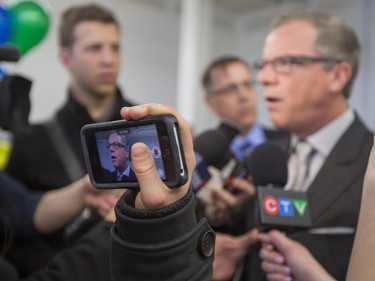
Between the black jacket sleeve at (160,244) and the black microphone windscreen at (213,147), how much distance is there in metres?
0.58

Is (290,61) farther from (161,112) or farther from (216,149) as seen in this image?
(161,112)

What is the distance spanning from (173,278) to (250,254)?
0.52 m

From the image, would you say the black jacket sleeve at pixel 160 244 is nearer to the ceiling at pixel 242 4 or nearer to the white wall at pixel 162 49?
the white wall at pixel 162 49

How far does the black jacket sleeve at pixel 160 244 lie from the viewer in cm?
53

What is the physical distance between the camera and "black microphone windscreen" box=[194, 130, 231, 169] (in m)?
1.14

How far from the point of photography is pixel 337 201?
101 centimetres

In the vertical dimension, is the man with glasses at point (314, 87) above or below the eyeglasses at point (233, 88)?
above

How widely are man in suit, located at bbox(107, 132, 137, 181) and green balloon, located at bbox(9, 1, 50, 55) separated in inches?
42.1

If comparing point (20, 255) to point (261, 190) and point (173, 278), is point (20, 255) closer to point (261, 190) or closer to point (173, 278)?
point (261, 190)

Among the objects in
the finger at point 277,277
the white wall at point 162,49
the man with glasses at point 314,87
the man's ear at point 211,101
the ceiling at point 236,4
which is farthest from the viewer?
the ceiling at point 236,4

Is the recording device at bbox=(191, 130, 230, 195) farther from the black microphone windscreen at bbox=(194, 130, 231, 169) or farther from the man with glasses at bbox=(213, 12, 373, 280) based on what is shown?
the man with glasses at bbox=(213, 12, 373, 280)

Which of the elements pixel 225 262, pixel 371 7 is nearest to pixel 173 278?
pixel 225 262

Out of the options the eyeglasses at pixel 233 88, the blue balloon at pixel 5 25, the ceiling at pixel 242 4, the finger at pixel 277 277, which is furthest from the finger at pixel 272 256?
the ceiling at pixel 242 4

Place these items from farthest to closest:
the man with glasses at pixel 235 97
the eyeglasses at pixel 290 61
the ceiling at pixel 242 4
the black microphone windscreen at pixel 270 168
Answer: the ceiling at pixel 242 4, the man with glasses at pixel 235 97, the eyeglasses at pixel 290 61, the black microphone windscreen at pixel 270 168
